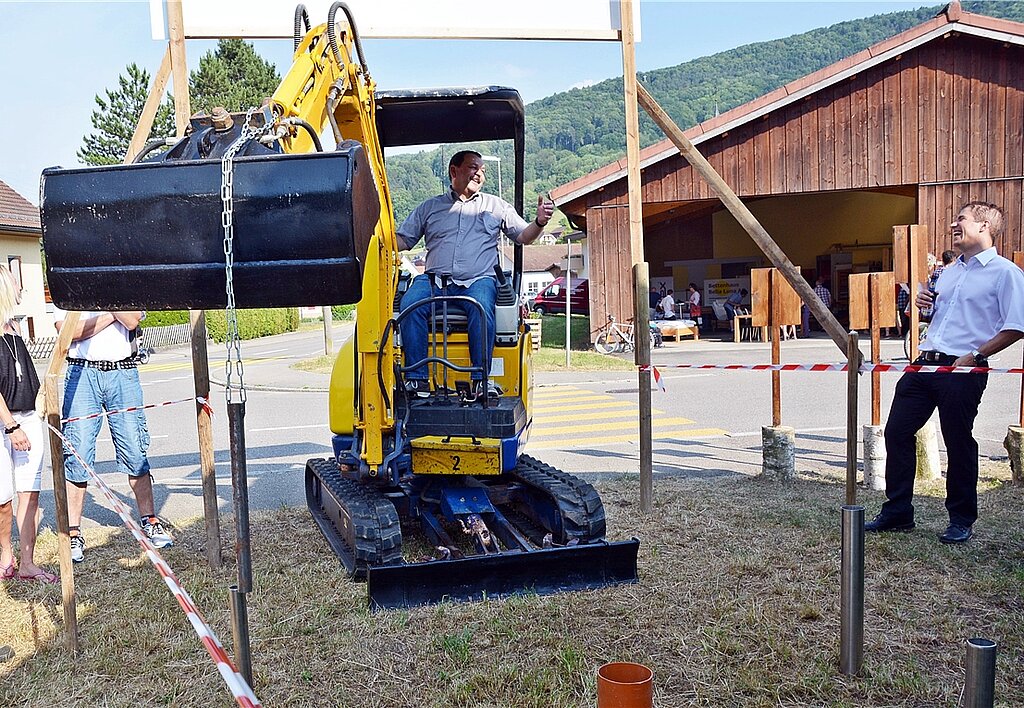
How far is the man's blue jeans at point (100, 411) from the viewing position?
592 centimetres

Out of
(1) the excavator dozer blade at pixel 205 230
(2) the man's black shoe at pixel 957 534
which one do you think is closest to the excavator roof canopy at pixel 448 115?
(1) the excavator dozer blade at pixel 205 230

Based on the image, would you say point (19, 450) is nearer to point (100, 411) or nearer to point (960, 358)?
point (100, 411)

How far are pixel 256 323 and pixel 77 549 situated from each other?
105 ft

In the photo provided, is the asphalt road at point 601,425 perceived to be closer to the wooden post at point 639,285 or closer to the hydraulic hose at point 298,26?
the wooden post at point 639,285

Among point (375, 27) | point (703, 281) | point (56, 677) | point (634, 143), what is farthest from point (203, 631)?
point (703, 281)

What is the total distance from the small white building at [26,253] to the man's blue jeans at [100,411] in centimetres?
2682

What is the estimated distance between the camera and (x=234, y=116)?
3604mm

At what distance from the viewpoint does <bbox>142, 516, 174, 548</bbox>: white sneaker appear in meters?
6.21

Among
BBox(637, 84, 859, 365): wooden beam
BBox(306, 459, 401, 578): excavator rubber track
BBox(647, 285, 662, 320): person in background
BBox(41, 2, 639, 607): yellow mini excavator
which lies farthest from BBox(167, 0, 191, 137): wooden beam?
BBox(647, 285, 662, 320): person in background

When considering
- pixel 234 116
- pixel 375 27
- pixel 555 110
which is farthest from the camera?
pixel 555 110

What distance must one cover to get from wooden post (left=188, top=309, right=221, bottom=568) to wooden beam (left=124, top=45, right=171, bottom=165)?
3.43 feet

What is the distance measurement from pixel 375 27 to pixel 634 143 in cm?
200

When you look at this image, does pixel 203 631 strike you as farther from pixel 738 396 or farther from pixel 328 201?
pixel 738 396

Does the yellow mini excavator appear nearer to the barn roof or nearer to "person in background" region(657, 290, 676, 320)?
"person in background" region(657, 290, 676, 320)
